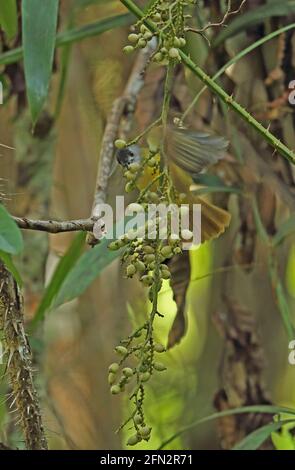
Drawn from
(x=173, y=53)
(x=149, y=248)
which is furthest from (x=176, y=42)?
(x=149, y=248)

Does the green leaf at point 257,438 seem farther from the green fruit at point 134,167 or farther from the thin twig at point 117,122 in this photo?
the green fruit at point 134,167

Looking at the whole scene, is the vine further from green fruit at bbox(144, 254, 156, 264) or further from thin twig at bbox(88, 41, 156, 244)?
thin twig at bbox(88, 41, 156, 244)

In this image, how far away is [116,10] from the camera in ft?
4.48

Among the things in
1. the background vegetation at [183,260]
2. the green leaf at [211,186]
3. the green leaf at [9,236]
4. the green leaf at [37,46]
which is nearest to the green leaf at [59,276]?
the background vegetation at [183,260]

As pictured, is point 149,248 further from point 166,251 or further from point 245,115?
point 245,115

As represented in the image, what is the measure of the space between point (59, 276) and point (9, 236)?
1.31 ft

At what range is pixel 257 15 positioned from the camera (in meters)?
0.93

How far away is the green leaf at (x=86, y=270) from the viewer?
2.66 feet

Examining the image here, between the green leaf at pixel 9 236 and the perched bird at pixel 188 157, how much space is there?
0.14m

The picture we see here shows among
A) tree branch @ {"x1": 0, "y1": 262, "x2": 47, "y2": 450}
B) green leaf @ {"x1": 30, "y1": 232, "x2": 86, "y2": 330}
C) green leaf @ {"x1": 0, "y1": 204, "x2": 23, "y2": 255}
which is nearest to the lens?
green leaf @ {"x1": 0, "y1": 204, "x2": 23, "y2": 255}

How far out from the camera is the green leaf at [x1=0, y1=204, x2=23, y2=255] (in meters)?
0.49

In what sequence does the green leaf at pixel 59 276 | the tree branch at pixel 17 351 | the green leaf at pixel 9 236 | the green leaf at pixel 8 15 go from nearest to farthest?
the green leaf at pixel 9 236 → the tree branch at pixel 17 351 → the green leaf at pixel 8 15 → the green leaf at pixel 59 276

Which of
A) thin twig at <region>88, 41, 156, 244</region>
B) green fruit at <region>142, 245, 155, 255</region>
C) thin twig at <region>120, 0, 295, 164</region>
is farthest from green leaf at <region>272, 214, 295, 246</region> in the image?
green fruit at <region>142, 245, 155, 255</region>

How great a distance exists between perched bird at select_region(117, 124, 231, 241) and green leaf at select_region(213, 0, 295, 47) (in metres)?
0.26
